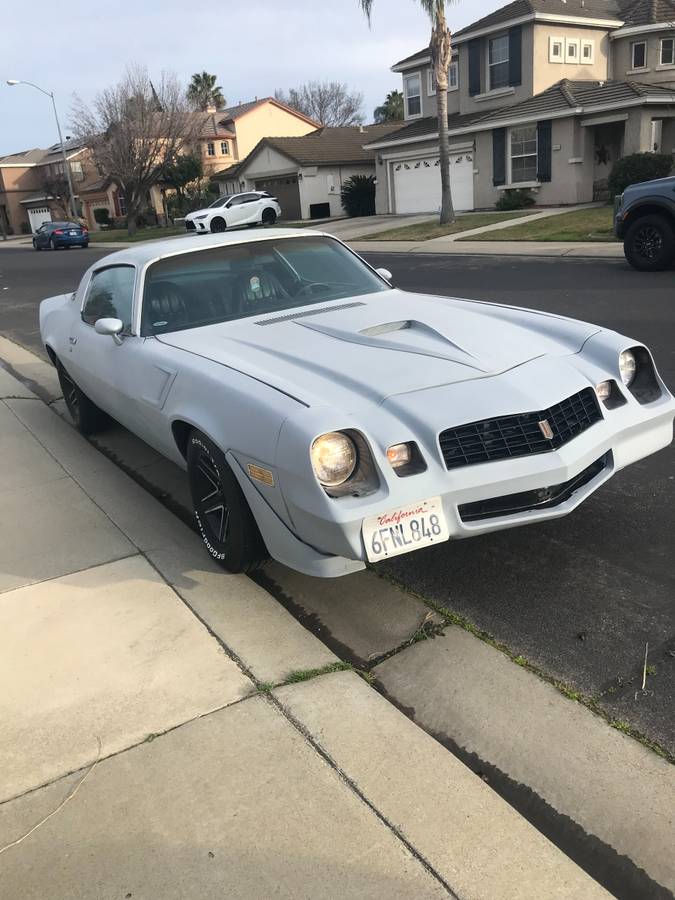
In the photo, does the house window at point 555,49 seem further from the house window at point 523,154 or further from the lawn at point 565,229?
the lawn at point 565,229

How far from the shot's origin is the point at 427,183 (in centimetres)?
3039

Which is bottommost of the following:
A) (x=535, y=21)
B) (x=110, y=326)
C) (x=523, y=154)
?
(x=110, y=326)

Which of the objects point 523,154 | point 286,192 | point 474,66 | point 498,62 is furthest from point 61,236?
point 523,154

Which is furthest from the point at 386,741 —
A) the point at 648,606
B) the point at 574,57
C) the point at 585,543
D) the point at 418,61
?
the point at 418,61

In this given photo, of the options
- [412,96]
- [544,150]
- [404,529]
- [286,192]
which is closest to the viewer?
[404,529]

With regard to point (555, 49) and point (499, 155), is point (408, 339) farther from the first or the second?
point (555, 49)

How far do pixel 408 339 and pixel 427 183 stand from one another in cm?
2881

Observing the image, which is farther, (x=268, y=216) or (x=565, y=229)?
(x=268, y=216)

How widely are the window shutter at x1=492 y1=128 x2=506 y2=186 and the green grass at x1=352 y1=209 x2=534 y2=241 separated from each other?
66.7 inches

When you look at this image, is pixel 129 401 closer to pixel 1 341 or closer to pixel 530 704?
pixel 530 704

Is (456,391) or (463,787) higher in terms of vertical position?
(456,391)

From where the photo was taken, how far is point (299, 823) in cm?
215

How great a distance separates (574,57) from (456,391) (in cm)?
2908

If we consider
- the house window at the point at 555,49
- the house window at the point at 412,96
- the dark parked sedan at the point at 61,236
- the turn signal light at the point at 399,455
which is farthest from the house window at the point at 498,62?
the turn signal light at the point at 399,455
